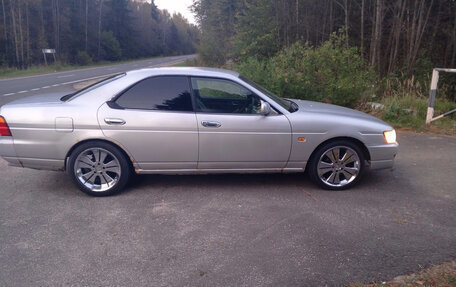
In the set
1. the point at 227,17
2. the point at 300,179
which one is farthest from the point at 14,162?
the point at 227,17

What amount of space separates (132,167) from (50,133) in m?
1.04

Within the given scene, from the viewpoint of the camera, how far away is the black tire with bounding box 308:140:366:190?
4.91 meters

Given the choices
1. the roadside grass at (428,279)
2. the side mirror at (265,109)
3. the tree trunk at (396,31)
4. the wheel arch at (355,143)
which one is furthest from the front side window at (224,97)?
the tree trunk at (396,31)

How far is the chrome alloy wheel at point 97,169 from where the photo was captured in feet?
15.4

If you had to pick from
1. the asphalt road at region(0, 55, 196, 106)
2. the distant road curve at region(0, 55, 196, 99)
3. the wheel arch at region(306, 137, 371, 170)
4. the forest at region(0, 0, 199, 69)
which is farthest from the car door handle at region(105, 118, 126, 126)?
the forest at region(0, 0, 199, 69)

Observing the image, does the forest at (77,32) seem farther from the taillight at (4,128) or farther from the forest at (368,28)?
Result: the taillight at (4,128)

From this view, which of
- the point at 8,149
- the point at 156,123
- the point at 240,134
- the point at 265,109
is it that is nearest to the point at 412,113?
the point at 265,109

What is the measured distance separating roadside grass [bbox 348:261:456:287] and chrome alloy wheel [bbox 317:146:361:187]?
1.88m

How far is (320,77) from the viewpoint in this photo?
32.2 feet

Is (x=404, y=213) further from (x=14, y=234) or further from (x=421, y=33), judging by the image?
(x=421, y=33)

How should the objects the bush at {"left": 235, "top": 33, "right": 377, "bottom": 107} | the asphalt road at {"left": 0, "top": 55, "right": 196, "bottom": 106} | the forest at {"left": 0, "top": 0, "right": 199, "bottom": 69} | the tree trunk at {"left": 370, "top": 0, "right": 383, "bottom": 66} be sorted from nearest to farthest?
the bush at {"left": 235, "top": 33, "right": 377, "bottom": 107} → the tree trunk at {"left": 370, "top": 0, "right": 383, "bottom": 66} → the asphalt road at {"left": 0, "top": 55, "right": 196, "bottom": 106} → the forest at {"left": 0, "top": 0, "right": 199, "bottom": 69}

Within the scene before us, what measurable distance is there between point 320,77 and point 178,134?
20.1 feet

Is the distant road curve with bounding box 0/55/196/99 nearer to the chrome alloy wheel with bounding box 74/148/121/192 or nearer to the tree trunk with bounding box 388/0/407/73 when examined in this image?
the chrome alloy wheel with bounding box 74/148/121/192

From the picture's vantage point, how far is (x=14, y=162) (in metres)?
4.72
